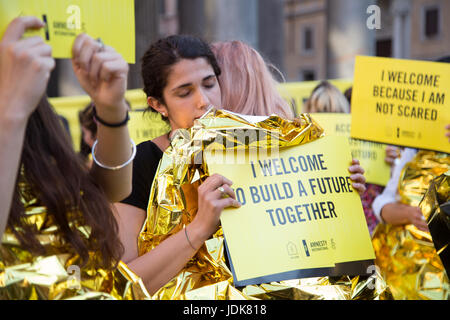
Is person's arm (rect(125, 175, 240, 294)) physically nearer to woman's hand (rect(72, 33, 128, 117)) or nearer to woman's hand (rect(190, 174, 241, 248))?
woman's hand (rect(190, 174, 241, 248))

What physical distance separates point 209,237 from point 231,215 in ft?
0.35

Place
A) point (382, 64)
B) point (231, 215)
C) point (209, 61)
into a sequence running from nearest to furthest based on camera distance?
point (231, 215)
point (209, 61)
point (382, 64)

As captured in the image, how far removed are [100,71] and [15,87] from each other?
0.20 meters

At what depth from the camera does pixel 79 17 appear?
4.60 ft

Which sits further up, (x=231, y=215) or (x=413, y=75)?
(x=413, y=75)

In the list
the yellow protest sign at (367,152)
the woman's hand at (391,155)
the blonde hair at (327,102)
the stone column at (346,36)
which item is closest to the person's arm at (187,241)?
the yellow protest sign at (367,152)

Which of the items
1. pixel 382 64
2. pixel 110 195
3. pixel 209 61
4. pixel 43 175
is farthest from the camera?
pixel 382 64

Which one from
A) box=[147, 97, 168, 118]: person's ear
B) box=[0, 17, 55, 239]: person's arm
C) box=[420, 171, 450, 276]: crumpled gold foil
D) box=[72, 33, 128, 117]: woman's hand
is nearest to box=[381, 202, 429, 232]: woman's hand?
box=[420, 171, 450, 276]: crumpled gold foil

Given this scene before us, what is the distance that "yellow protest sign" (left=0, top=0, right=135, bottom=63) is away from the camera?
1303mm

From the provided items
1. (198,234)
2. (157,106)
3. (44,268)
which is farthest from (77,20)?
(157,106)

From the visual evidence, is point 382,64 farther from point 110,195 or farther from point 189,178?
point 110,195

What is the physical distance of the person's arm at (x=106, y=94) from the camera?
1307 mm
